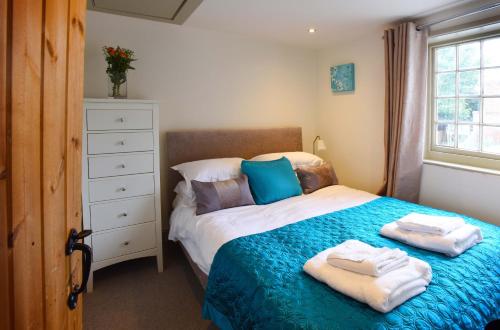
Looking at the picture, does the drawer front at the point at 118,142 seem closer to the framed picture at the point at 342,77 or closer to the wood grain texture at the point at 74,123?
the wood grain texture at the point at 74,123

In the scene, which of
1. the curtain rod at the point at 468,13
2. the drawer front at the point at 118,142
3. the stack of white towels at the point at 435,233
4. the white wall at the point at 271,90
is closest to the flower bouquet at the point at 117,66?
the white wall at the point at 271,90

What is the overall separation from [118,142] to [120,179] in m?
0.29

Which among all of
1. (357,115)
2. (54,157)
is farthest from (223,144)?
(54,157)

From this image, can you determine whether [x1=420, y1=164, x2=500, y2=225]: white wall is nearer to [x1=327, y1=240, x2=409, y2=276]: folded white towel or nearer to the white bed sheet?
the white bed sheet

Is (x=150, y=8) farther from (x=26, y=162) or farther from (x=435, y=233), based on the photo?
(x=435, y=233)

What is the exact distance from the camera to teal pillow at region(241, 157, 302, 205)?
2.62 m

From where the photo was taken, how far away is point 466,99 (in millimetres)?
2600

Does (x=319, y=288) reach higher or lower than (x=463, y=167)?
lower

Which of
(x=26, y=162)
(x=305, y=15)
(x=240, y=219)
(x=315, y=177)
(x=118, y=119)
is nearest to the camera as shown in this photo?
(x=26, y=162)

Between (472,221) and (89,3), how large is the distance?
3.28 meters

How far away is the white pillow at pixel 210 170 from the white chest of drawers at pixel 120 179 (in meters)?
0.28

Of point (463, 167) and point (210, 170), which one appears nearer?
point (463, 167)

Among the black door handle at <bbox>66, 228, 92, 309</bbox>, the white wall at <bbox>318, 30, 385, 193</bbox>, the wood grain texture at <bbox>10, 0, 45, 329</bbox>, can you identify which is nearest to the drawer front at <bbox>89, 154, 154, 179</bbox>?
the black door handle at <bbox>66, 228, 92, 309</bbox>

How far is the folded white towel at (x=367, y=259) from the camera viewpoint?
1327 mm
